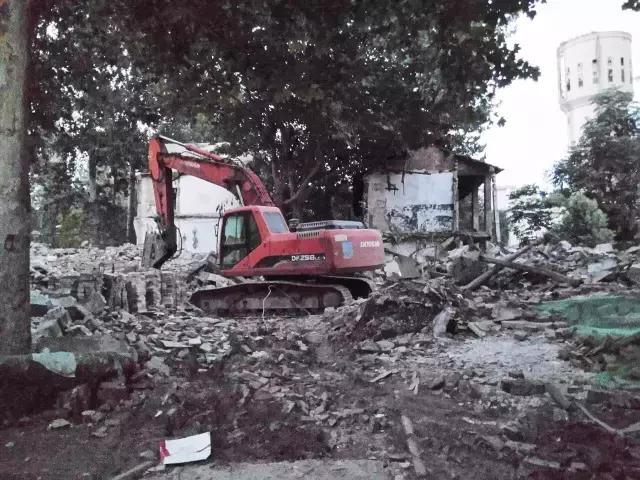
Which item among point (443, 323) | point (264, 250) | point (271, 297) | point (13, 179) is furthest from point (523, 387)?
point (271, 297)

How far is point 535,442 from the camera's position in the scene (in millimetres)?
3990

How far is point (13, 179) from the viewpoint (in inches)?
189

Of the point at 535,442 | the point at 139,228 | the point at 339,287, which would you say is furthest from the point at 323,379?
the point at 139,228

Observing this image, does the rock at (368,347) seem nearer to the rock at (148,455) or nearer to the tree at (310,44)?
the tree at (310,44)

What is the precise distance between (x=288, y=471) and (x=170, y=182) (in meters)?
9.61

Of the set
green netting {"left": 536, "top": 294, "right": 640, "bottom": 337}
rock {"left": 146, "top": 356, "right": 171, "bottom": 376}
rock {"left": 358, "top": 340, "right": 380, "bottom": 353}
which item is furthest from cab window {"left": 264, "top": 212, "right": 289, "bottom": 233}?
rock {"left": 146, "top": 356, "right": 171, "bottom": 376}

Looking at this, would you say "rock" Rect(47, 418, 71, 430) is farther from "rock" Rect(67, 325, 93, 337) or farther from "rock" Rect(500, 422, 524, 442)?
"rock" Rect(500, 422, 524, 442)

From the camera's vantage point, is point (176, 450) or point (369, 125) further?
point (369, 125)

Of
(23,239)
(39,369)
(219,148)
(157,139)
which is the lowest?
(39,369)

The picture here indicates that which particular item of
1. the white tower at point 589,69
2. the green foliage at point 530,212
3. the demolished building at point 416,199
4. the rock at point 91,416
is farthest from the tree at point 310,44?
the white tower at point 589,69

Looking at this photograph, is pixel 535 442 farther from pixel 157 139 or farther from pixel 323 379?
pixel 157 139

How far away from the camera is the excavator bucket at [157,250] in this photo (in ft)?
38.1

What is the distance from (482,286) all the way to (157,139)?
26.5 feet

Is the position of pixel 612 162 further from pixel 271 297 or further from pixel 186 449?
pixel 186 449
